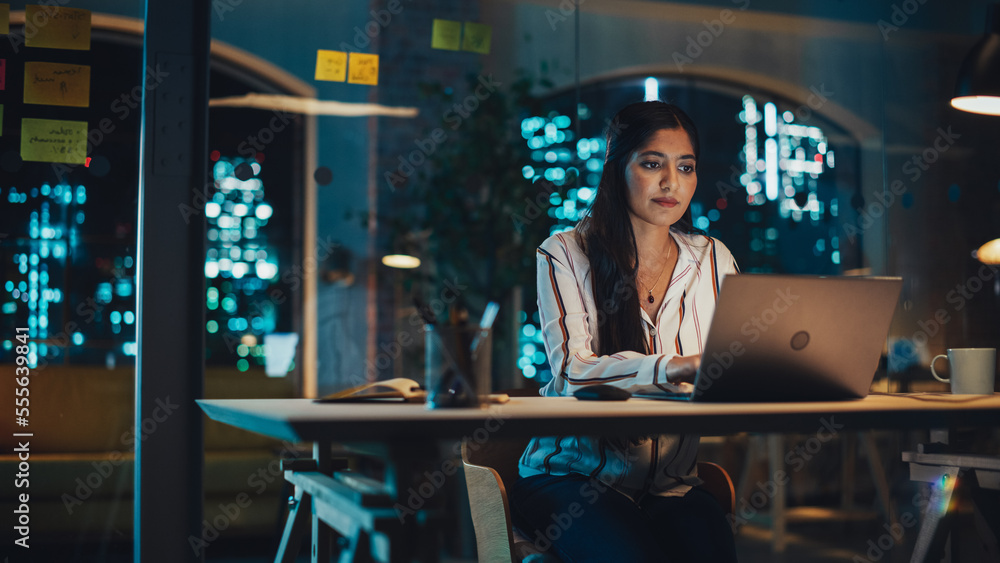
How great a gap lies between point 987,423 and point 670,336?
26.0 inches

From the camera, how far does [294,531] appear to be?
1.51 m

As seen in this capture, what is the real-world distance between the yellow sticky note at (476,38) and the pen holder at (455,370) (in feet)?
9.46

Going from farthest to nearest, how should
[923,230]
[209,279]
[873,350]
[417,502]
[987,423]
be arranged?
[923,230] → [209,279] → [873,350] → [987,423] → [417,502]

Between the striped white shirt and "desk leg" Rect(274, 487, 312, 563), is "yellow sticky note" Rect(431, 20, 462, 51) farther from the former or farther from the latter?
"desk leg" Rect(274, 487, 312, 563)

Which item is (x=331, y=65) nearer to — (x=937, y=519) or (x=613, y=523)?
(x=613, y=523)

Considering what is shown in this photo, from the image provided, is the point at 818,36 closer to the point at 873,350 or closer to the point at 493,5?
the point at 493,5

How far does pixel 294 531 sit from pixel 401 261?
236 centimetres

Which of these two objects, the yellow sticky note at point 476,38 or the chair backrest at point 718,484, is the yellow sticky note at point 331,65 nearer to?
the yellow sticky note at point 476,38

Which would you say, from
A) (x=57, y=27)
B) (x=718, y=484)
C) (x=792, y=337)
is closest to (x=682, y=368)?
(x=792, y=337)

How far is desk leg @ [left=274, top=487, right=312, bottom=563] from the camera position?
1.49m

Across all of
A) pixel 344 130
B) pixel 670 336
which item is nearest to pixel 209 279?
pixel 344 130

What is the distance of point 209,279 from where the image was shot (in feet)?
12.0

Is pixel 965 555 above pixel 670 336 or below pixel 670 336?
below

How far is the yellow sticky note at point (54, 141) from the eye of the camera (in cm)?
308
